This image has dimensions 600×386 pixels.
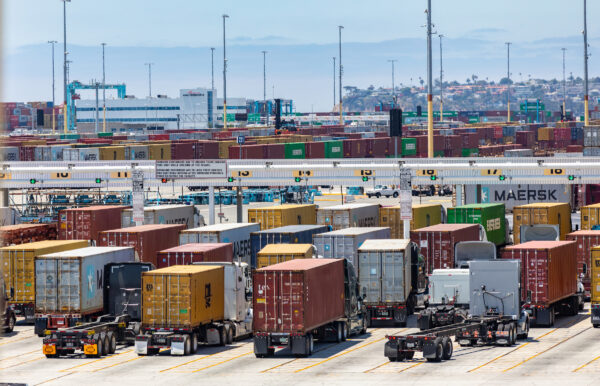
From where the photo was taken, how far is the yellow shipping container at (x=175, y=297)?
34.1m

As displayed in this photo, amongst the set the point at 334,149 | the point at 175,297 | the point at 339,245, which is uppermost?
the point at 334,149

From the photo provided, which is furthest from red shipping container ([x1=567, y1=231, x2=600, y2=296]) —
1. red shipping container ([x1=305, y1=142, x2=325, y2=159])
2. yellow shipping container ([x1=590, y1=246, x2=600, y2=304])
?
red shipping container ([x1=305, y1=142, x2=325, y2=159])

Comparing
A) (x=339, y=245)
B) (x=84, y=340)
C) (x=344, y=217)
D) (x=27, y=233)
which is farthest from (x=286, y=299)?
(x=27, y=233)

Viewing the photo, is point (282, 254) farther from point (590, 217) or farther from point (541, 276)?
point (590, 217)

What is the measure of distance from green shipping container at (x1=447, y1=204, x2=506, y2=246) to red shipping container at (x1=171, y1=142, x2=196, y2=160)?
224 feet

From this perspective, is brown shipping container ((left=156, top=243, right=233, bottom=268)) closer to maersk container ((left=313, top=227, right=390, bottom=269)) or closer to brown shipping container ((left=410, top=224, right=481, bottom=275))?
maersk container ((left=313, top=227, right=390, bottom=269))

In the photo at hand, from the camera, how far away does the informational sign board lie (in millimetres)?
59781

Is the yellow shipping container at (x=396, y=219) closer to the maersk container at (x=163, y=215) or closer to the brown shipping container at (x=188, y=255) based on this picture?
the maersk container at (x=163, y=215)

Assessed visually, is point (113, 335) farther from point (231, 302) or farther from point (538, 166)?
point (538, 166)

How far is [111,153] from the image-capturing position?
11206 cm

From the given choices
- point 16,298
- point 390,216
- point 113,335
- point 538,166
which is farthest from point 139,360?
point 538,166

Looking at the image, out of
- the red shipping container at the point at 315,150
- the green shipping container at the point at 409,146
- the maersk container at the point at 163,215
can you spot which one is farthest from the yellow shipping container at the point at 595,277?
the green shipping container at the point at 409,146

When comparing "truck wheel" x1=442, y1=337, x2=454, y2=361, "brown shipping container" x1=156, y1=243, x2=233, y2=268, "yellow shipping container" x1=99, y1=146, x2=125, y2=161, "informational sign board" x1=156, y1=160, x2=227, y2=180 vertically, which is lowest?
"truck wheel" x1=442, y1=337, x2=454, y2=361

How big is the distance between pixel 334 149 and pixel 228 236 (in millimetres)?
76612
